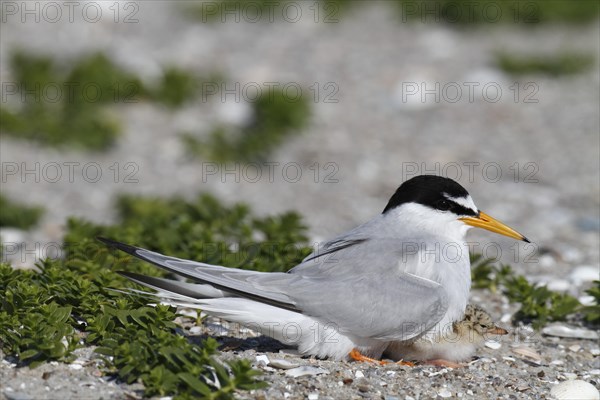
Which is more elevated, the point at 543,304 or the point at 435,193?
the point at 435,193

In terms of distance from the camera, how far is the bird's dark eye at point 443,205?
16.3 ft

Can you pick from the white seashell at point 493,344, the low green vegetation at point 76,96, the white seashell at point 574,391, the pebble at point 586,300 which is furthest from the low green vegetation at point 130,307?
the low green vegetation at point 76,96

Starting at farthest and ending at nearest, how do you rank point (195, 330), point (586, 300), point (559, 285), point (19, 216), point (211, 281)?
point (19, 216)
point (559, 285)
point (586, 300)
point (195, 330)
point (211, 281)

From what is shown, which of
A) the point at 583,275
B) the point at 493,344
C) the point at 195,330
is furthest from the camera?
the point at 583,275

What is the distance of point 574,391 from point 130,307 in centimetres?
211

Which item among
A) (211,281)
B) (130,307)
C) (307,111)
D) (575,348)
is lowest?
(575,348)

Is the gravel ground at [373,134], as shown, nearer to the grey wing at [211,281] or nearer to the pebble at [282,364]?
the pebble at [282,364]

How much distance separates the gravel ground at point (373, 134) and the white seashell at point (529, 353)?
0.08 meters

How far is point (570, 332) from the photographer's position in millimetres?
5289

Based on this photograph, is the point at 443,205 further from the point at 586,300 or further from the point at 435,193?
the point at 586,300

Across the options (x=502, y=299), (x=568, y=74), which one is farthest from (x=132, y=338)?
(x=568, y=74)

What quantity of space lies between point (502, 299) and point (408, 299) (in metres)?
1.48

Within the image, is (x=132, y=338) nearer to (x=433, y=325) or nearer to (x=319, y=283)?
(x=319, y=283)

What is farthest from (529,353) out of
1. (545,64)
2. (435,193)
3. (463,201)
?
(545,64)
